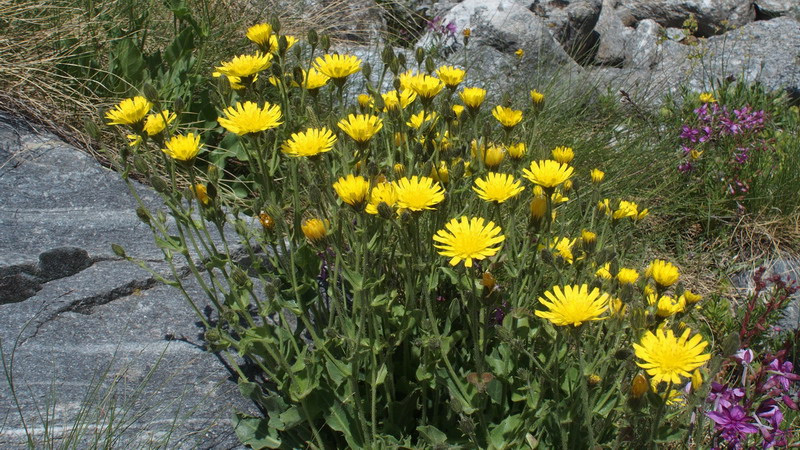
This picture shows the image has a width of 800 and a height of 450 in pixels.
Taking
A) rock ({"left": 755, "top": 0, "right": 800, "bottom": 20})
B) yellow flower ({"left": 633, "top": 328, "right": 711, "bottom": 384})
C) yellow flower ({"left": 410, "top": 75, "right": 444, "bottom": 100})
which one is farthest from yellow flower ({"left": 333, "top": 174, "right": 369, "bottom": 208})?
rock ({"left": 755, "top": 0, "right": 800, "bottom": 20})

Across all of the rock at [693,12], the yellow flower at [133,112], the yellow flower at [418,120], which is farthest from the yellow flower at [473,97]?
the rock at [693,12]

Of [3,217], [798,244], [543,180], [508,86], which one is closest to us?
[543,180]

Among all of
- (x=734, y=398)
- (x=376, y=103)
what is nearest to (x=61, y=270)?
(x=376, y=103)

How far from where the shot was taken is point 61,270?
259 cm

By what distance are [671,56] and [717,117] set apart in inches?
86.9

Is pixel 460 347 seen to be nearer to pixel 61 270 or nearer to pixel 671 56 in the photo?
pixel 61 270

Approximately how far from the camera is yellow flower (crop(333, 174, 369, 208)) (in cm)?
163

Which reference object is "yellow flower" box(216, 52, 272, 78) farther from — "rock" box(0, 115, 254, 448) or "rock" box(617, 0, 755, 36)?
"rock" box(617, 0, 755, 36)

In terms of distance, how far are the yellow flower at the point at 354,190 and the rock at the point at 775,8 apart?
6.89 metres

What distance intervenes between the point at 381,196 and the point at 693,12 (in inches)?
254

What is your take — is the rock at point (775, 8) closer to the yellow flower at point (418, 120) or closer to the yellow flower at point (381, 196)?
the yellow flower at point (418, 120)

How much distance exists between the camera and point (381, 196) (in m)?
1.70

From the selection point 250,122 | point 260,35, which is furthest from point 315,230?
point 260,35

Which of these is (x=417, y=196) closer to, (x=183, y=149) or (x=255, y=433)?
(x=183, y=149)
